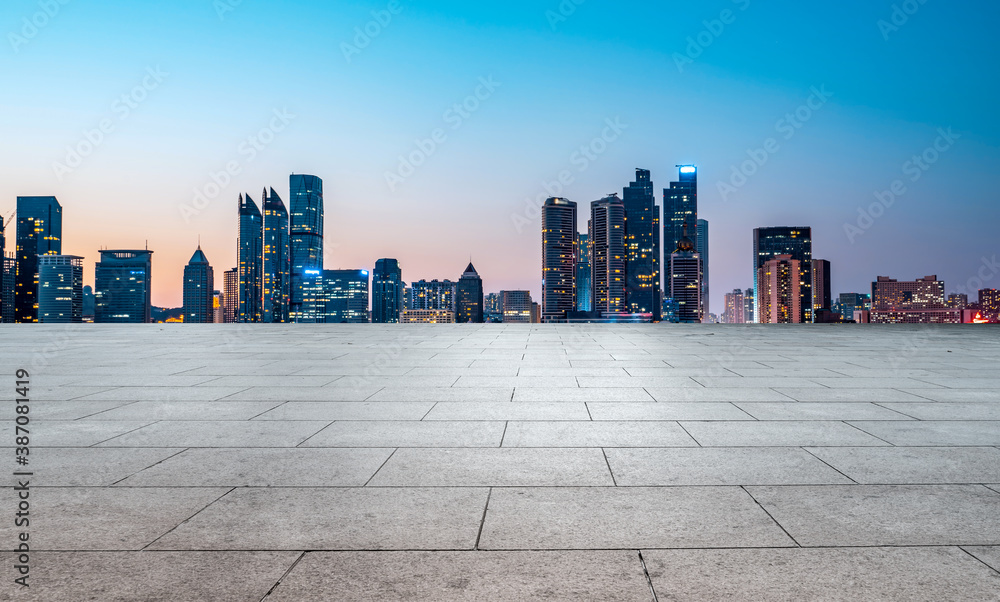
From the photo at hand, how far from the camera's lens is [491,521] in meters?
3.73

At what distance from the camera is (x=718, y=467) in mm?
4938

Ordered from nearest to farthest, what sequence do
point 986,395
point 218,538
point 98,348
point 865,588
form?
1. point 865,588
2. point 218,538
3. point 986,395
4. point 98,348

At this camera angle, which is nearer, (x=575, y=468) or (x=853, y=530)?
(x=853, y=530)

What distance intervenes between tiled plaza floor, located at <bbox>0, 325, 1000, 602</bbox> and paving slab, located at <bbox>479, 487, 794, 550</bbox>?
0.07ft

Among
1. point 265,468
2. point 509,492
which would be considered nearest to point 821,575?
point 509,492

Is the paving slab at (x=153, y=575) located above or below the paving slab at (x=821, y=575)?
below

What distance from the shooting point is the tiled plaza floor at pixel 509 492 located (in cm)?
297

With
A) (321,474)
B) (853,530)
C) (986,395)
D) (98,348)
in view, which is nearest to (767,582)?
(853,530)

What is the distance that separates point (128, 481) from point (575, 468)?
147 inches

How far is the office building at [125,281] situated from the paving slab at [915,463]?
203 metres

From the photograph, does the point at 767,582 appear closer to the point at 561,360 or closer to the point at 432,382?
the point at 432,382

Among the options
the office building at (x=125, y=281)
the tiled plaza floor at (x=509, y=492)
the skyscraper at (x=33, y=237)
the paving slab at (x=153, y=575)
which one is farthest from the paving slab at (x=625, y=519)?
the office building at (x=125, y=281)

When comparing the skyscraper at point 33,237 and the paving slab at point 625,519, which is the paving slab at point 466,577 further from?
the skyscraper at point 33,237

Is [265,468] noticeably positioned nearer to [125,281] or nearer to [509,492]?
[509,492]
